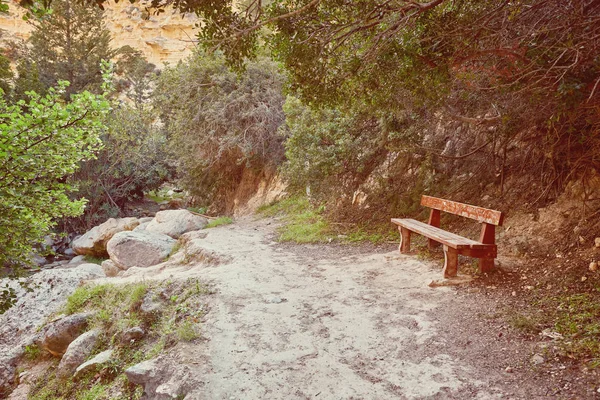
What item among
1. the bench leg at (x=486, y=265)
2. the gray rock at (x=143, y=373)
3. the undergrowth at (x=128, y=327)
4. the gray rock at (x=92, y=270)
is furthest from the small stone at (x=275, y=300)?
the gray rock at (x=92, y=270)

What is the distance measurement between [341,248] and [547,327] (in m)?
4.66

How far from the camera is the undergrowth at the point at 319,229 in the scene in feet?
27.4

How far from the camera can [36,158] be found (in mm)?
4859

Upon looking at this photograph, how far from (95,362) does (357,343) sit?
325cm

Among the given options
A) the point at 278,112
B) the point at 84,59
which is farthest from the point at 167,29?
the point at 278,112

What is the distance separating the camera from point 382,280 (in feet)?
18.7

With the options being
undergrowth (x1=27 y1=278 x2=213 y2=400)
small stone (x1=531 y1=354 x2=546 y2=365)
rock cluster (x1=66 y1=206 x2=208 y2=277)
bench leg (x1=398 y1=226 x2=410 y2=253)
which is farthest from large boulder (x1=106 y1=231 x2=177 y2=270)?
small stone (x1=531 y1=354 x2=546 y2=365)

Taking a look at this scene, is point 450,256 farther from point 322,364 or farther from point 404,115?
point 404,115

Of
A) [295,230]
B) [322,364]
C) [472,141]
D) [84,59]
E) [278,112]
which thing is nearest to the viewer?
[322,364]

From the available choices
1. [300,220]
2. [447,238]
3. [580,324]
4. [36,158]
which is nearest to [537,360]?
[580,324]

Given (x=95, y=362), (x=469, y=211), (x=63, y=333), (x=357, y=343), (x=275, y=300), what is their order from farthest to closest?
(x=63, y=333)
(x=469, y=211)
(x=275, y=300)
(x=95, y=362)
(x=357, y=343)

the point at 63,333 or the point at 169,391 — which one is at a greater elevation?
the point at 169,391

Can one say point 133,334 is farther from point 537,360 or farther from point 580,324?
point 580,324

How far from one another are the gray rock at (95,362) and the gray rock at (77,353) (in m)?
0.39
